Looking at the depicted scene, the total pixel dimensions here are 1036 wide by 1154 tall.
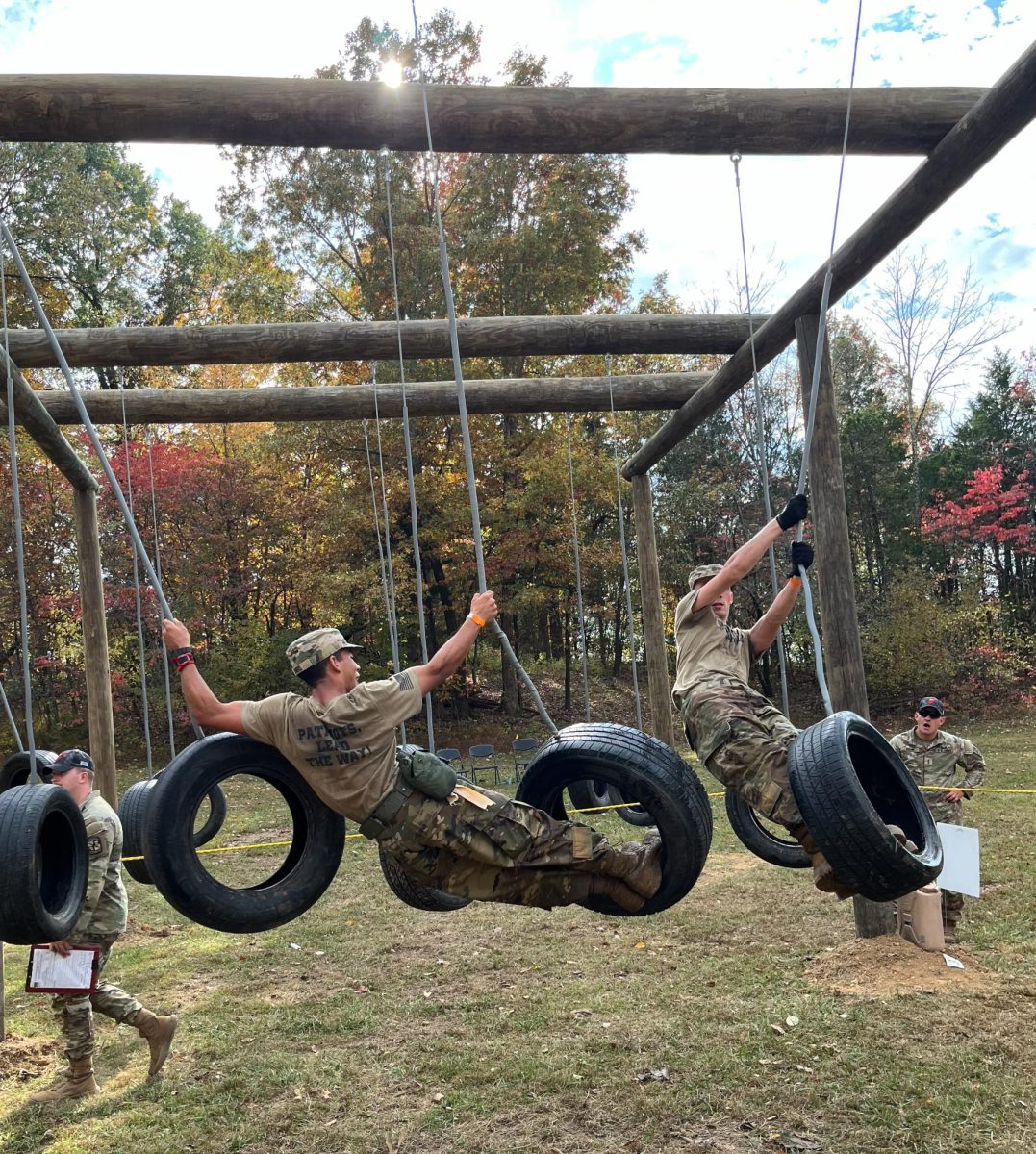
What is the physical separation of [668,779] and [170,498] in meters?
19.2

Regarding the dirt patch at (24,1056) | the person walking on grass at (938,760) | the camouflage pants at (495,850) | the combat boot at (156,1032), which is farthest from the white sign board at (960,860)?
the dirt patch at (24,1056)

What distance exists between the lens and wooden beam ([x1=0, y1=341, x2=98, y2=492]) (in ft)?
20.8

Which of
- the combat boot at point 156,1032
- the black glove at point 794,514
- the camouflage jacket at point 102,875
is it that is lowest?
the combat boot at point 156,1032

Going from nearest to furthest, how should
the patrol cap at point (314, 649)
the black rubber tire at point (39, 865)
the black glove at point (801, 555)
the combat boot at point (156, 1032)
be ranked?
the black rubber tire at point (39, 865), the patrol cap at point (314, 649), the black glove at point (801, 555), the combat boot at point (156, 1032)

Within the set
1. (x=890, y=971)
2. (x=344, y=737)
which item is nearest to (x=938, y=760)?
(x=890, y=971)

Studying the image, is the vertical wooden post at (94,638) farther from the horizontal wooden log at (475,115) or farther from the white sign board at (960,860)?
the white sign board at (960,860)

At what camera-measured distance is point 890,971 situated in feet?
20.8

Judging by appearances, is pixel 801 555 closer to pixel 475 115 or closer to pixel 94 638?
pixel 475 115

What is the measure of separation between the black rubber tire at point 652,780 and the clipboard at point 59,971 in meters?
3.05

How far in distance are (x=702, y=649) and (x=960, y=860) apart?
3.41 m

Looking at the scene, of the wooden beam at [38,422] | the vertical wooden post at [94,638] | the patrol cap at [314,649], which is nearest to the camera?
the patrol cap at [314,649]

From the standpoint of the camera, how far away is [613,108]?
4668 mm

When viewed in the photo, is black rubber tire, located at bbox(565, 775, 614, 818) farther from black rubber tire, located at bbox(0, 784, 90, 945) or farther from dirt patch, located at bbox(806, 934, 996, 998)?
black rubber tire, located at bbox(0, 784, 90, 945)

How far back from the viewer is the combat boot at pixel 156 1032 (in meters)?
5.60
